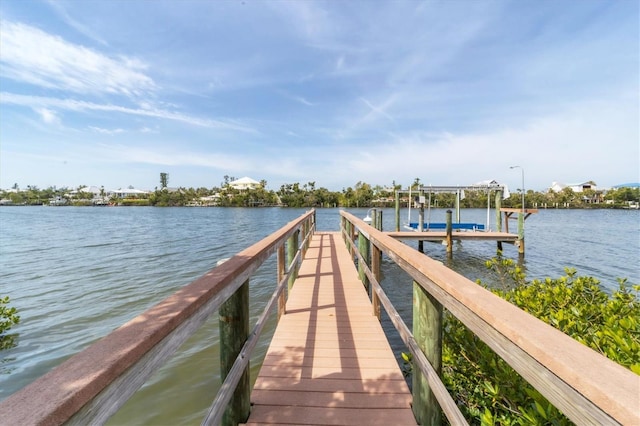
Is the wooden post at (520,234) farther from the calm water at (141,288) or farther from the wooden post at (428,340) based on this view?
the wooden post at (428,340)

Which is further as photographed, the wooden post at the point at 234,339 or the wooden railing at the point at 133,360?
the wooden post at the point at 234,339

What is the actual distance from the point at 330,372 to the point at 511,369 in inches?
52.0

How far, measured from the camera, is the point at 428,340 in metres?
1.71

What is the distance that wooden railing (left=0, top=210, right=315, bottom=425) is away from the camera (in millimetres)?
578

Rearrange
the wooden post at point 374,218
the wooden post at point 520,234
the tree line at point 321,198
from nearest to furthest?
the wooden post at point 520,234 < the wooden post at point 374,218 < the tree line at point 321,198

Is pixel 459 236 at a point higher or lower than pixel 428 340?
lower

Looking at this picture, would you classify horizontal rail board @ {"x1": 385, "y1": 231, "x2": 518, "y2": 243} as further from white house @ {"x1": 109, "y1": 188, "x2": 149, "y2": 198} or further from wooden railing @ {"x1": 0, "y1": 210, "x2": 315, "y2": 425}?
white house @ {"x1": 109, "y1": 188, "x2": 149, "y2": 198}

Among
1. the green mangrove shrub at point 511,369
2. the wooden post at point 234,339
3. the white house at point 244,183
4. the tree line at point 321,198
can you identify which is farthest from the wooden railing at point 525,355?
the white house at point 244,183

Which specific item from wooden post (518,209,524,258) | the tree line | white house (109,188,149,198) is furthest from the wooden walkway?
white house (109,188,149,198)

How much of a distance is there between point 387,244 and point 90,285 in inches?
386

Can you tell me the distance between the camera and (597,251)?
1633 centimetres

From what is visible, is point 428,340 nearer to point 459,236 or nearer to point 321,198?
point 459,236

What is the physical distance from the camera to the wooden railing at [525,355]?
619 millimetres

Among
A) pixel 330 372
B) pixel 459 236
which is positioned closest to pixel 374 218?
pixel 459 236
